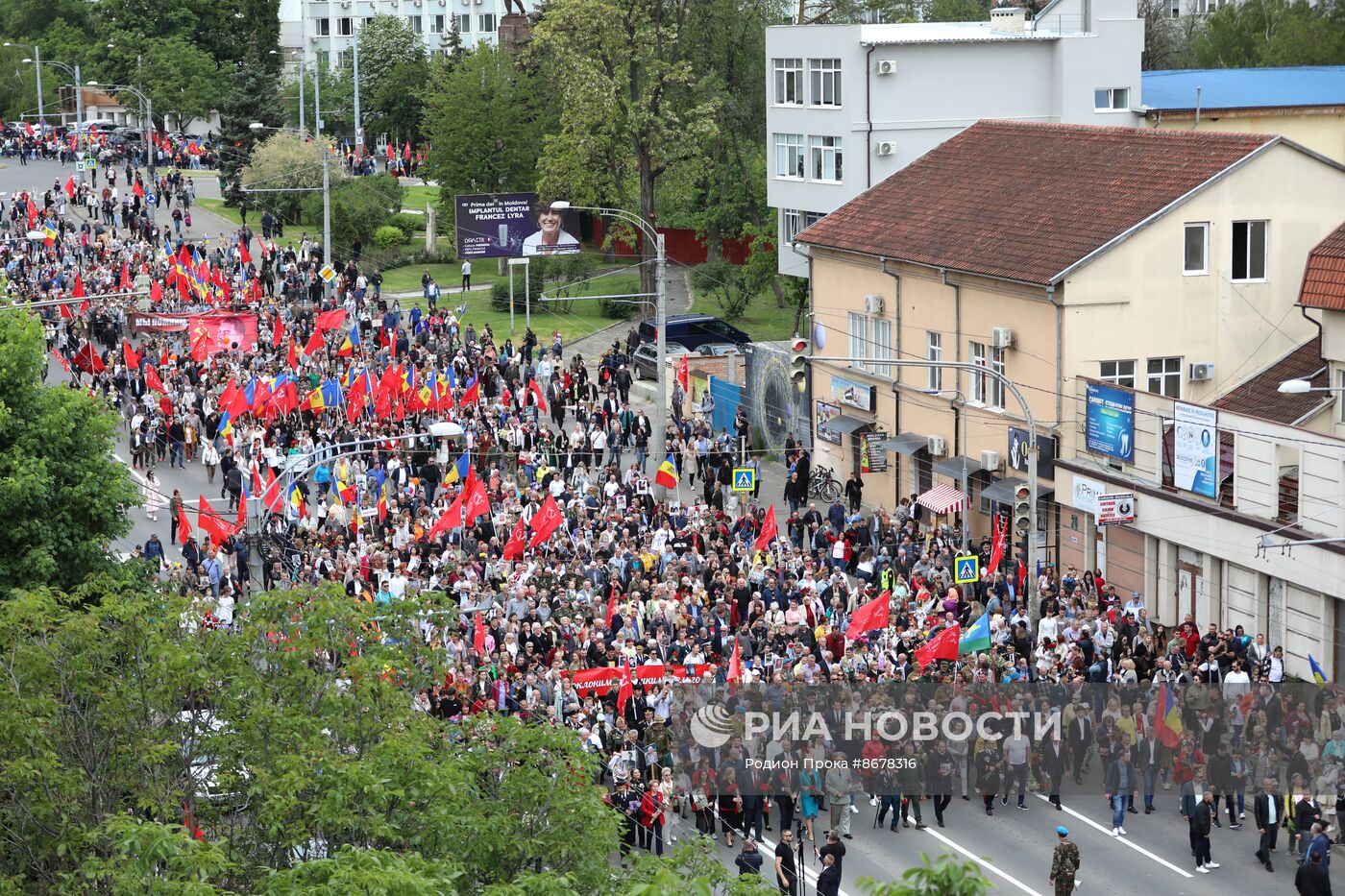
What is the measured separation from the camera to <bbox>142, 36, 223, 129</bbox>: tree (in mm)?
110312

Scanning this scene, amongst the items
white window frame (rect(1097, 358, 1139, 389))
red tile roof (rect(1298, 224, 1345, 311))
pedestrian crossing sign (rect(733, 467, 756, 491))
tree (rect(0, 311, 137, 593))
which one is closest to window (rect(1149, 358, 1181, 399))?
white window frame (rect(1097, 358, 1139, 389))

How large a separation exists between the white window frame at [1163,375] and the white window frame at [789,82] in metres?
21.3

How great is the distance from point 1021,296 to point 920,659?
12137 millimetres

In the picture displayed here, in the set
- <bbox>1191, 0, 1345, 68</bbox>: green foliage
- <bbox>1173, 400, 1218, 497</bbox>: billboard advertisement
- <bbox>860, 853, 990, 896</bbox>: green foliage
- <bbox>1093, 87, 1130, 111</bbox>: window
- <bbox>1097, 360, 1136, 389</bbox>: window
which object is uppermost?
<bbox>1191, 0, 1345, 68</bbox>: green foliage

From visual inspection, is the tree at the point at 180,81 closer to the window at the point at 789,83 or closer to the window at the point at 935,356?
the window at the point at 789,83

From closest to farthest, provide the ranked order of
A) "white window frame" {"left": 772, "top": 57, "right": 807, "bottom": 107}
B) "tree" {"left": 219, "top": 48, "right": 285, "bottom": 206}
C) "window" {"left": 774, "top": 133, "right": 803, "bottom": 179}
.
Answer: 1. "white window frame" {"left": 772, "top": 57, "right": 807, "bottom": 107}
2. "window" {"left": 774, "top": 133, "right": 803, "bottom": 179}
3. "tree" {"left": 219, "top": 48, "right": 285, "bottom": 206}

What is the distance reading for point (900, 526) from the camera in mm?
40219

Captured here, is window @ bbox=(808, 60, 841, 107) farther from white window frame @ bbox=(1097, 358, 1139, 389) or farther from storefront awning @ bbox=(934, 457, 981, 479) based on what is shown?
white window frame @ bbox=(1097, 358, 1139, 389)

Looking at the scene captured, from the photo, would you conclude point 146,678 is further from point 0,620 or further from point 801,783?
point 801,783

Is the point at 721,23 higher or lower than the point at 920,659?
higher

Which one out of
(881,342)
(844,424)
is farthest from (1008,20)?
(844,424)

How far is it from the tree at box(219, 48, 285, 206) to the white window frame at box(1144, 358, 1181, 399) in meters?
60.6

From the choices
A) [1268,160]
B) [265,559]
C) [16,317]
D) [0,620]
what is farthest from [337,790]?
[1268,160]

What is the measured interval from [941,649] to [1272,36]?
174 ft
